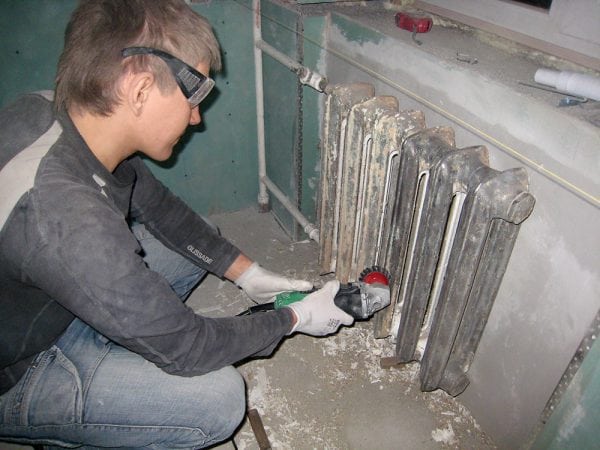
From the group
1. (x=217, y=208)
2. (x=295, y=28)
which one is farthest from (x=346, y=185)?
(x=217, y=208)

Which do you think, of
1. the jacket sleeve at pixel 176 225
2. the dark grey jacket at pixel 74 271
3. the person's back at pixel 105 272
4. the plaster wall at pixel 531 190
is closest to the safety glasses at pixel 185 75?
the person's back at pixel 105 272

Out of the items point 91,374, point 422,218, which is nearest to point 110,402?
point 91,374

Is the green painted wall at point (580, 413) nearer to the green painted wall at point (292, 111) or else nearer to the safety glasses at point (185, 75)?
the safety glasses at point (185, 75)

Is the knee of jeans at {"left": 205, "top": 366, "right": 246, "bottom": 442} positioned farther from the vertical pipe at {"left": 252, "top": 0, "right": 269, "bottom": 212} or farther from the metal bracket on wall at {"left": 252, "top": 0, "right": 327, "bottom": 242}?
the vertical pipe at {"left": 252, "top": 0, "right": 269, "bottom": 212}

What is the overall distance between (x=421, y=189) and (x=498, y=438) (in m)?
0.77

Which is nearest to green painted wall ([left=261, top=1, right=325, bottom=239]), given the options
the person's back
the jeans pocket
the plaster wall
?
the plaster wall

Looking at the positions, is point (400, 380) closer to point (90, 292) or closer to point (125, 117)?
point (90, 292)

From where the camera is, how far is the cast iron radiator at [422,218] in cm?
95

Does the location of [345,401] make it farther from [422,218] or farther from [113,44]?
[113,44]

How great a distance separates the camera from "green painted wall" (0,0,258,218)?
1565 mm

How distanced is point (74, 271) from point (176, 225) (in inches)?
24.5

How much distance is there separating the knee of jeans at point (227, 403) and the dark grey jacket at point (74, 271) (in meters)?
0.09

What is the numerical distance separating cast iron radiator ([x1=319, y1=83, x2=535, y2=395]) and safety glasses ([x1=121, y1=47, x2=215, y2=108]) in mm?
478

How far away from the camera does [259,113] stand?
6.73 feet
